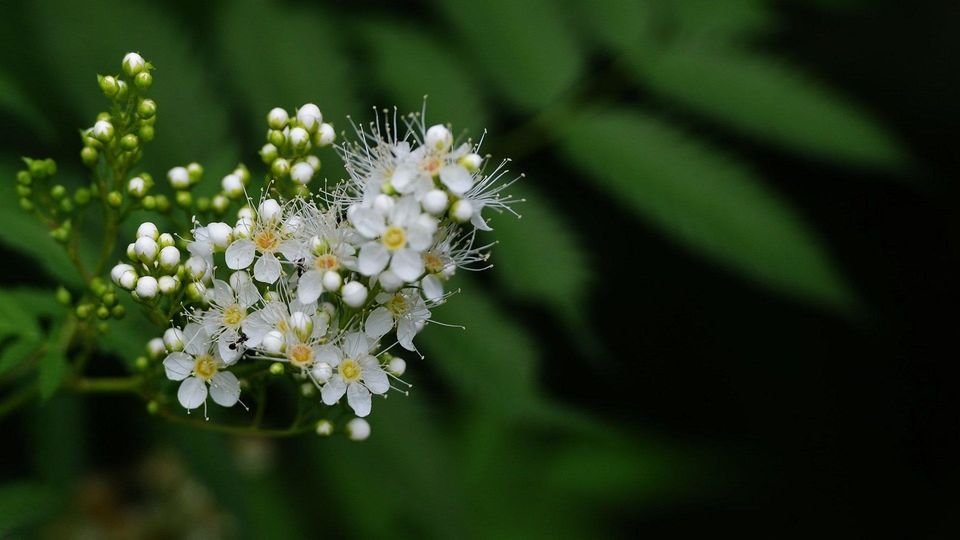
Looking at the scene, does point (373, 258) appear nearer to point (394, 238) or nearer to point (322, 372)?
point (394, 238)

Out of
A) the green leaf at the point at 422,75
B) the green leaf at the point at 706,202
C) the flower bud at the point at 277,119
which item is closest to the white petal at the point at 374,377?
the flower bud at the point at 277,119

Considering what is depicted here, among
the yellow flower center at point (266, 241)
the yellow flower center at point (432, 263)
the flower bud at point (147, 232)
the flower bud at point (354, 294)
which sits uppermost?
the yellow flower center at point (432, 263)

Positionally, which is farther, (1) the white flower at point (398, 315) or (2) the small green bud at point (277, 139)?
(2) the small green bud at point (277, 139)

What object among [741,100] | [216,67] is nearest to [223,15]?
[216,67]

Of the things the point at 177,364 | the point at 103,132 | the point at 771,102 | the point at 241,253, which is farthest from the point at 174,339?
the point at 771,102

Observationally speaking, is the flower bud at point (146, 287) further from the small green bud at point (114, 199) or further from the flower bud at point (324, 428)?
the flower bud at point (324, 428)

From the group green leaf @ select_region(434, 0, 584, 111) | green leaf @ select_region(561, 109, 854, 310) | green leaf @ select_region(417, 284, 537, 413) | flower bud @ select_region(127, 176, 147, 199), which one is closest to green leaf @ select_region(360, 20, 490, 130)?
green leaf @ select_region(434, 0, 584, 111)

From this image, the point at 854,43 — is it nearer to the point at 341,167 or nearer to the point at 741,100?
the point at 741,100

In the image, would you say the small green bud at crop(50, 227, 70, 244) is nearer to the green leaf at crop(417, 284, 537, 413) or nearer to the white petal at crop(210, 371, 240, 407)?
the white petal at crop(210, 371, 240, 407)

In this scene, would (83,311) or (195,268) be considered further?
(83,311)
